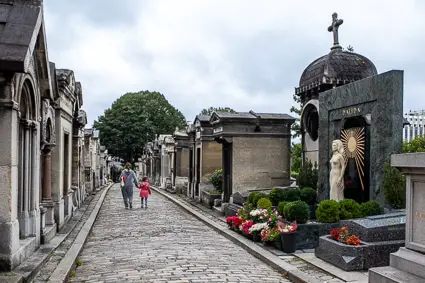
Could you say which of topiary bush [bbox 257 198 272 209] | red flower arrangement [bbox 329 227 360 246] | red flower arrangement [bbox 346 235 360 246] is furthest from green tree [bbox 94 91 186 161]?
red flower arrangement [bbox 346 235 360 246]

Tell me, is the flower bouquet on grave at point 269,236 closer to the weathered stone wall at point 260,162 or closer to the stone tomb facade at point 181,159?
the weathered stone wall at point 260,162

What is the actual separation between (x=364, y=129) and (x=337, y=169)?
1133 mm

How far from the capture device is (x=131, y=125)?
63.5 metres

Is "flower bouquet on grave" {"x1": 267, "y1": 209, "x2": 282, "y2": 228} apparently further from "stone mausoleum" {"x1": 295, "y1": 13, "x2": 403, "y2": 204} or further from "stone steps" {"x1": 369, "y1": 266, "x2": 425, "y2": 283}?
"stone steps" {"x1": 369, "y1": 266, "x2": 425, "y2": 283}

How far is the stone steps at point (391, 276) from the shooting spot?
5.68 metres

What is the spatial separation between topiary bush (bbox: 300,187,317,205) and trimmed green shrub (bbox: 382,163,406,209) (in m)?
3.10

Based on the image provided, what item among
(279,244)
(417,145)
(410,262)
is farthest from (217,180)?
(410,262)

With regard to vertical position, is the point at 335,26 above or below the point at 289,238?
above

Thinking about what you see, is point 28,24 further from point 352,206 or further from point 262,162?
point 262,162

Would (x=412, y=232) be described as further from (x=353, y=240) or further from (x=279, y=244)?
(x=279, y=244)

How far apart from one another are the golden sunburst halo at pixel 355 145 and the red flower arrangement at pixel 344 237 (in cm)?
371

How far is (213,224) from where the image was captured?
45.2 feet

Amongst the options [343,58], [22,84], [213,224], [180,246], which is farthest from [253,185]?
[22,84]

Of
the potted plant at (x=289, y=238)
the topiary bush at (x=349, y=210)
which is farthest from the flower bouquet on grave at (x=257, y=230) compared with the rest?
the topiary bush at (x=349, y=210)
